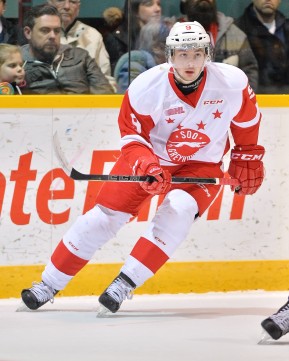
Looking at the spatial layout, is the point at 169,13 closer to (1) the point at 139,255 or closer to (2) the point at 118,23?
(2) the point at 118,23

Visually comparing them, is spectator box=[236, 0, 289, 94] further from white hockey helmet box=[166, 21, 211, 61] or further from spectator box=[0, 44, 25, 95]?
spectator box=[0, 44, 25, 95]

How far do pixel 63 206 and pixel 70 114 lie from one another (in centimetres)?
38

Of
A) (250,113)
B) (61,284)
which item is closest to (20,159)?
(61,284)

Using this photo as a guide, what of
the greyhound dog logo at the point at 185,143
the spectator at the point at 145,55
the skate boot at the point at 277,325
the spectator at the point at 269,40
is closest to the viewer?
the skate boot at the point at 277,325

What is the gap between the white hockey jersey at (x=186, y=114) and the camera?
4.30 metres

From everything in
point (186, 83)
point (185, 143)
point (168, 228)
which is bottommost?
point (168, 228)

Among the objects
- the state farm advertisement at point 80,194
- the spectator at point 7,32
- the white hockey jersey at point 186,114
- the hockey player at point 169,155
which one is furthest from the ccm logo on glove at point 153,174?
the spectator at point 7,32

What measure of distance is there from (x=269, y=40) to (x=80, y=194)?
1.11m

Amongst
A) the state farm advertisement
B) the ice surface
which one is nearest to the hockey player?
the ice surface

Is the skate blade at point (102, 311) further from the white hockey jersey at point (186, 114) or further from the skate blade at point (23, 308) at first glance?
the white hockey jersey at point (186, 114)

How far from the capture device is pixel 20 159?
15.8 feet

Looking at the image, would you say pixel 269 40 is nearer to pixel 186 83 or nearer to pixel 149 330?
pixel 186 83

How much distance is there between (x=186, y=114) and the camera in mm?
4336

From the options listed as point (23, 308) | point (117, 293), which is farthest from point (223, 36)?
point (23, 308)
